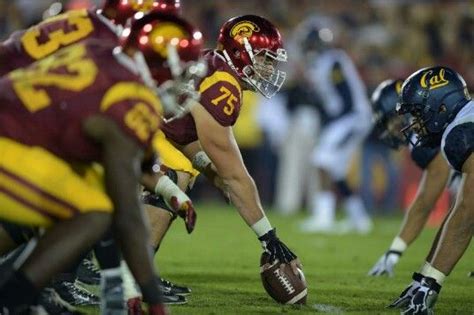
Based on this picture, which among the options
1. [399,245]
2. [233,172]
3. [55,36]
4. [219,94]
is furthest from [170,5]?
[399,245]

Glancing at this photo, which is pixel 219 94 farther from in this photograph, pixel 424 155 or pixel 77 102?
pixel 424 155

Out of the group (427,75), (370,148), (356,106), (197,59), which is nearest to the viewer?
(197,59)

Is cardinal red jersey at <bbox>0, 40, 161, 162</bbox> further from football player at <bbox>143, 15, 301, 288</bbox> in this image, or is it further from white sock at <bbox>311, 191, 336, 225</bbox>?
white sock at <bbox>311, 191, 336, 225</bbox>

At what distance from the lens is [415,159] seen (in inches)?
289

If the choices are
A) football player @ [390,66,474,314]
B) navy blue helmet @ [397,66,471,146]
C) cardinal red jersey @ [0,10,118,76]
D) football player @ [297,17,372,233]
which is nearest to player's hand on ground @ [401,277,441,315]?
football player @ [390,66,474,314]

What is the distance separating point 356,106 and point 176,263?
4560mm

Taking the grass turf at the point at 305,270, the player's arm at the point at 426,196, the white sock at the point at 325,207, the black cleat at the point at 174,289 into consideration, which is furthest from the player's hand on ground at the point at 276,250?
the white sock at the point at 325,207

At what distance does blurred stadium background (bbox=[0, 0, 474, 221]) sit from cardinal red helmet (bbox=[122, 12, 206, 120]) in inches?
376

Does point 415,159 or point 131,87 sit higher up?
point 131,87

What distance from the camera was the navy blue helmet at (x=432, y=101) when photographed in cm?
562

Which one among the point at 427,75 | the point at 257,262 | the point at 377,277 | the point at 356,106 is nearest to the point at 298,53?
the point at 356,106

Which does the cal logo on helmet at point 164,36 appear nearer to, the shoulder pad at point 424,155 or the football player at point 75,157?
the football player at point 75,157

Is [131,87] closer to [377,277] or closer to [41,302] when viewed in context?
[41,302]

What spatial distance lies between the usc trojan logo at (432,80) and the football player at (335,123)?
240 inches
